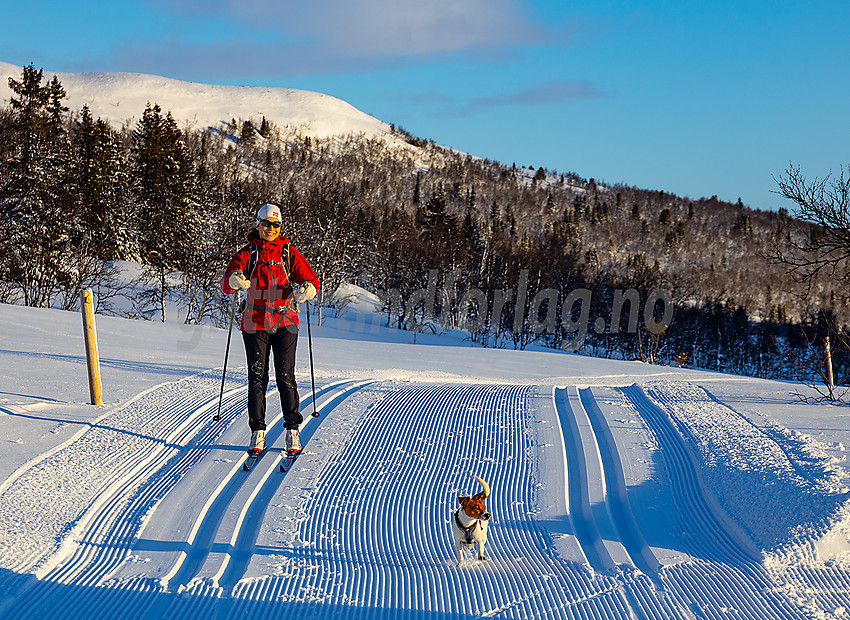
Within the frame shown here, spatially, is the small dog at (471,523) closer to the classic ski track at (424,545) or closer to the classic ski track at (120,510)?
the classic ski track at (424,545)

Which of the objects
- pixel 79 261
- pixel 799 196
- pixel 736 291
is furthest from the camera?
pixel 736 291

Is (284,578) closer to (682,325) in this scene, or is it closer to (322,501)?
(322,501)

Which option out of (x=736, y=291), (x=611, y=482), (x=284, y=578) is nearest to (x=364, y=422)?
(x=611, y=482)

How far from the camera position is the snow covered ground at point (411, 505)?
315 cm

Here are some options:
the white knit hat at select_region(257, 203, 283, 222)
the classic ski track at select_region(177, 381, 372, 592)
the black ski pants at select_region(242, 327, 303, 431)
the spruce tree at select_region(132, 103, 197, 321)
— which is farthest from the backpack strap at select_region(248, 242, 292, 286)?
the spruce tree at select_region(132, 103, 197, 321)

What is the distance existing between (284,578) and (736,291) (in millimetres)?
158053

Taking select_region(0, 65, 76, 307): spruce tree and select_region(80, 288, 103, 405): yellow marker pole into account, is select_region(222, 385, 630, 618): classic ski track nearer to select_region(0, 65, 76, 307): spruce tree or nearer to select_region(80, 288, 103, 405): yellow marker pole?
select_region(80, 288, 103, 405): yellow marker pole

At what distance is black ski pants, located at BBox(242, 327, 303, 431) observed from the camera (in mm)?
5102

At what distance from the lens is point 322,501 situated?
4.32m

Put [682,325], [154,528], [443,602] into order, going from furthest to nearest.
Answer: [682,325], [154,528], [443,602]

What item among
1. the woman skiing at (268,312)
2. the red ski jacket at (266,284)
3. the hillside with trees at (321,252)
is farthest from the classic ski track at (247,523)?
the hillside with trees at (321,252)

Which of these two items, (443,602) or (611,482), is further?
(611,482)

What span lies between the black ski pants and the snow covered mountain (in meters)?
142

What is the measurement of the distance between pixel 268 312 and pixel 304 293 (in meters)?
0.33
